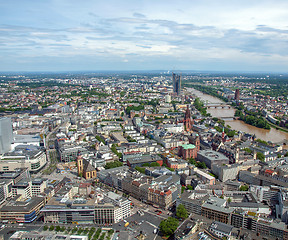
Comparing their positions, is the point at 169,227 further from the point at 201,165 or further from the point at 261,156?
the point at 261,156

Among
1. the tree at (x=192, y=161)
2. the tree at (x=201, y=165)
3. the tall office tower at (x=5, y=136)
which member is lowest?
the tree at (x=201, y=165)

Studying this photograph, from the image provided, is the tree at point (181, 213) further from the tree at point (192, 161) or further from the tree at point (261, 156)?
the tree at point (261, 156)

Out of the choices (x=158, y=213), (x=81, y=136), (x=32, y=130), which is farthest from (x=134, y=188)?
(x=32, y=130)

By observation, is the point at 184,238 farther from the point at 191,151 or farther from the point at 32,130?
the point at 32,130

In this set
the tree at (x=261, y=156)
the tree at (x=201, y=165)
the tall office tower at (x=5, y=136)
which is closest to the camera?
the tree at (x=201, y=165)

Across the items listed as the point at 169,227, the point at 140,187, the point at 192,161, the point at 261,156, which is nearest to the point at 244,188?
the point at 192,161

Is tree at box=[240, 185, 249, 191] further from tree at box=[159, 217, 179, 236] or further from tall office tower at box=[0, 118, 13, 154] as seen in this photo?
tall office tower at box=[0, 118, 13, 154]

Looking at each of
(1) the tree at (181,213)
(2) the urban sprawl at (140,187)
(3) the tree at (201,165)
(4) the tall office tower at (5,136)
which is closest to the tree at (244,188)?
(2) the urban sprawl at (140,187)

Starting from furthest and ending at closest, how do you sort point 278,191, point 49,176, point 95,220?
point 49,176
point 278,191
point 95,220

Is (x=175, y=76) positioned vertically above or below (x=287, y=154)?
above
